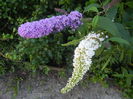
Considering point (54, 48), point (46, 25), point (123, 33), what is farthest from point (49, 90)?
point (123, 33)

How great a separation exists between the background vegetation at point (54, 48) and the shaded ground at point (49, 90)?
0.09m

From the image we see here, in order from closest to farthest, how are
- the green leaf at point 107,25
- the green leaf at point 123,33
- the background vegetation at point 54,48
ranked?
the green leaf at point 107,25 < the green leaf at point 123,33 < the background vegetation at point 54,48

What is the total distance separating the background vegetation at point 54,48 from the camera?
1896 mm

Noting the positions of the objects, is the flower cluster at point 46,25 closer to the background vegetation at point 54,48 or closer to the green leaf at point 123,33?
the background vegetation at point 54,48

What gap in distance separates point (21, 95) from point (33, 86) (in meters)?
0.14

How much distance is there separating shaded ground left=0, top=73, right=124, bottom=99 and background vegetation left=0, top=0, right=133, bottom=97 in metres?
0.09

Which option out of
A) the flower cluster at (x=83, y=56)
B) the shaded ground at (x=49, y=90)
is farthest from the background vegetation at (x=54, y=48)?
the flower cluster at (x=83, y=56)

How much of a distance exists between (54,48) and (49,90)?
0.40 meters

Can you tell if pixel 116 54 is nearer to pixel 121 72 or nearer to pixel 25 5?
pixel 121 72

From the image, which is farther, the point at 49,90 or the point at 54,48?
the point at 49,90

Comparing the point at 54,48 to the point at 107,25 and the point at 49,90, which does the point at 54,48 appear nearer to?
the point at 49,90

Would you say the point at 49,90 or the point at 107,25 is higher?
the point at 107,25

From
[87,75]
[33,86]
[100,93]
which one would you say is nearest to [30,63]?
[33,86]

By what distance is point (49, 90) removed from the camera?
7.63ft
